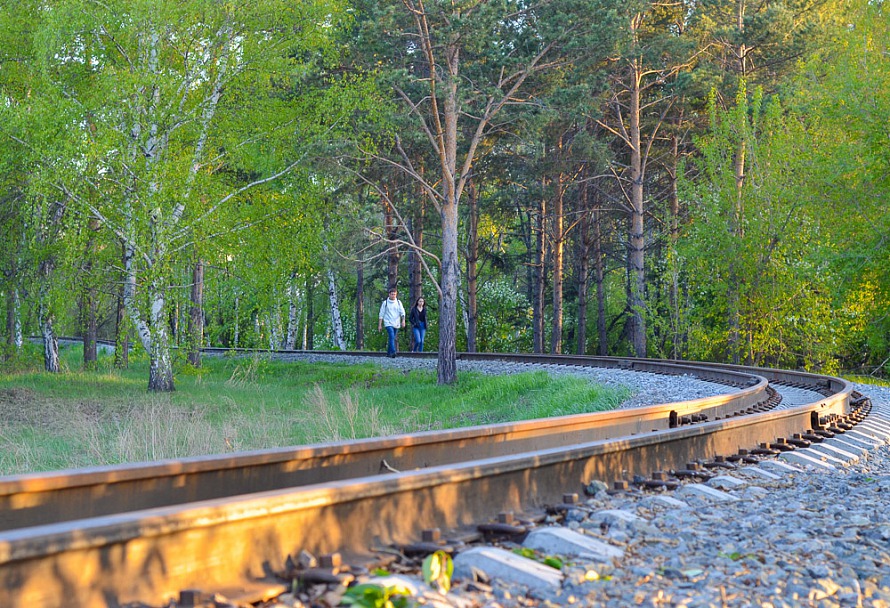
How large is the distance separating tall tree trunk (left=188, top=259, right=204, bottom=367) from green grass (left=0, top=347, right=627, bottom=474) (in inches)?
24.9

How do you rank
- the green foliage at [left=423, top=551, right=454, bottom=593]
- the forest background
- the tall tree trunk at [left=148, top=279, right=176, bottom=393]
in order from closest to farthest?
the green foliage at [left=423, top=551, right=454, bottom=593]
the forest background
the tall tree trunk at [left=148, top=279, right=176, bottom=393]

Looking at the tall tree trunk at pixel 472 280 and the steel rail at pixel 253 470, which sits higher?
the tall tree trunk at pixel 472 280

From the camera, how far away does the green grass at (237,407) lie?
10578 millimetres

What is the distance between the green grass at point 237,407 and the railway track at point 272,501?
4.72m

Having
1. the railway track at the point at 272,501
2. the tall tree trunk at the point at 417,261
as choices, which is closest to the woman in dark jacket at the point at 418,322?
the tall tree trunk at the point at 417,261

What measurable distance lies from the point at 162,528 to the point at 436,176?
28.3m

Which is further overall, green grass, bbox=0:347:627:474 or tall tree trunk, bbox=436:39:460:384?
tall tree trunk, bbox=436:39:460:384

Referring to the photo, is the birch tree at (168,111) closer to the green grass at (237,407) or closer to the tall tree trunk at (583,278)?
the green grass at (237,407)

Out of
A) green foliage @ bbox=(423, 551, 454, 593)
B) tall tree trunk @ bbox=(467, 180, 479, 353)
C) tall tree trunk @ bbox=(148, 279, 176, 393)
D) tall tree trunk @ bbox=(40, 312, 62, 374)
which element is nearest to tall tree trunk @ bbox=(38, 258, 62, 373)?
tall tree trunk @ bbox=(40, 312, 62, 374)

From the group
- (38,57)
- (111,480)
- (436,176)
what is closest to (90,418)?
(38,57)

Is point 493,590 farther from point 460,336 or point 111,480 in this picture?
point 460,336

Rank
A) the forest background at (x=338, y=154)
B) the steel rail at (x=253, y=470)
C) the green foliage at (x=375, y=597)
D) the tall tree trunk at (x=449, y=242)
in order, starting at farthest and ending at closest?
the tall tree trunk at (x=449, y=242)
the forest background at (x=338, y=154)
the steel rail at (x=253, y=470)
the green foliage at (x=375, y=597)

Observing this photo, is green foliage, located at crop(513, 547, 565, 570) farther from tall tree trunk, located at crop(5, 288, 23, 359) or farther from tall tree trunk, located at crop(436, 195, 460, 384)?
tall tree trunk, located at crop(5, 288, 23, 359)

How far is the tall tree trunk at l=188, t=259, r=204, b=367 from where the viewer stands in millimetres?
19953
